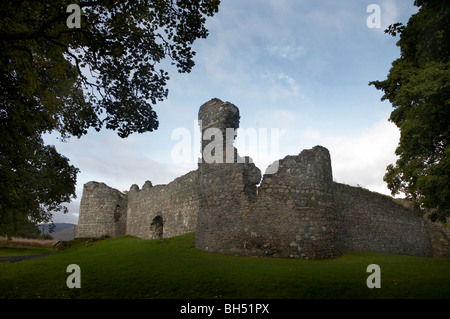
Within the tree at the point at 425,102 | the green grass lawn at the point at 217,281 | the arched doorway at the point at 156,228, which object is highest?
the tree at the point at 425,102

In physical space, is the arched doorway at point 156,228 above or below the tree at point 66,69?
below

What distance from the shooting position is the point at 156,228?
2438 cm

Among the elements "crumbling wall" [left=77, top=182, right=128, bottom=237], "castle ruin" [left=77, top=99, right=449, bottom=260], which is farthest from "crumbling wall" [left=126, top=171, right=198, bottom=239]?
"crumbling wall" [left=77, top=182, right=128, bottom=237]

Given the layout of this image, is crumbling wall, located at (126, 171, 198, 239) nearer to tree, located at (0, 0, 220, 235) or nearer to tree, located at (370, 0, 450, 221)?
tree, located at (0, 0, 220, 235)

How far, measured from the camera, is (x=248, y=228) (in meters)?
12.3

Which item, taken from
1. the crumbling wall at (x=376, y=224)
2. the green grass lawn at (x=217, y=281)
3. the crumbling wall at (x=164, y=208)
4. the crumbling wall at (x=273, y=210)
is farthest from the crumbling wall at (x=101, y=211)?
the crumbling wall at (x=376, y=224)

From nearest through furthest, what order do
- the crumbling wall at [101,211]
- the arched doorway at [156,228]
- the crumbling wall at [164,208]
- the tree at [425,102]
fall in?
the tree at [425,102], the crumbling wall at [164,208], the arched doorway at [156,228], the crumbling wall at [101,211]

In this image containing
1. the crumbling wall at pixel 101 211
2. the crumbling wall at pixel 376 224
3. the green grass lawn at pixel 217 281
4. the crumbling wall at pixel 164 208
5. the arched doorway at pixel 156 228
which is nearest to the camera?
the green grass lawn at pixel 217 281

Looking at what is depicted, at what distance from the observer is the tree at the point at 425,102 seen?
367 inches

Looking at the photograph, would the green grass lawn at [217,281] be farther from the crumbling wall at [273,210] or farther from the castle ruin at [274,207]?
the castle ruin at [274,207]

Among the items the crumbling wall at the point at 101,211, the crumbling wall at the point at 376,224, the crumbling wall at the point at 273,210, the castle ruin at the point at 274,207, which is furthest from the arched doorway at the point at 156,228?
the crumbling wall at the point at 376,224

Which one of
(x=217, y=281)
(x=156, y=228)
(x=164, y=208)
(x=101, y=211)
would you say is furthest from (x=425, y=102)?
(x=101, y=211)

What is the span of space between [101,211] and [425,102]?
29.0 meters

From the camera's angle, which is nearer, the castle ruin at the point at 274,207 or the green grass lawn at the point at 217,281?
the green grass lawn at the point at 217,281
